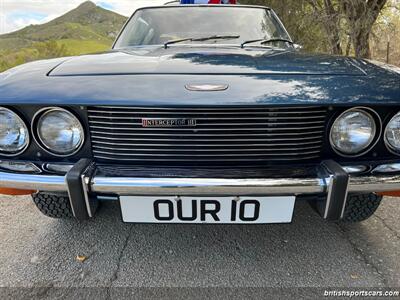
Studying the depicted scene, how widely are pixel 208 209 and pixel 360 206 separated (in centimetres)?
105

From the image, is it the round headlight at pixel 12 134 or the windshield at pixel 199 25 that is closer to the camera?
the round headlight at pixel 12 134

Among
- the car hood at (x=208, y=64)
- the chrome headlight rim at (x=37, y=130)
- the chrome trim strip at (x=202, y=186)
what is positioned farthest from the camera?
the car hood at (x=208, y=64)

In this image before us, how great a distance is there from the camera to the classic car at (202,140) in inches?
65.4

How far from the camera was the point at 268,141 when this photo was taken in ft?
5.74

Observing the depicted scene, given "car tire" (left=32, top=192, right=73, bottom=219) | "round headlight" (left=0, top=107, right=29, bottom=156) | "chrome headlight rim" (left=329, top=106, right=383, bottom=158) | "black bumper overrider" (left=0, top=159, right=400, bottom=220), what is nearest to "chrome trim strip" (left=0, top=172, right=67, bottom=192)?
"black bumper overrider" (left=0, top=159, right=400, bottom=220)

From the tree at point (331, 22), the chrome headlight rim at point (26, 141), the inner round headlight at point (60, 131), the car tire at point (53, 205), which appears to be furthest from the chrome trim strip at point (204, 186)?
the tree at point (331, 22)

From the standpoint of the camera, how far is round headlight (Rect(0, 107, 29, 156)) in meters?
1.76

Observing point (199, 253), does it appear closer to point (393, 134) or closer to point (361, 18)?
point (393, 134)

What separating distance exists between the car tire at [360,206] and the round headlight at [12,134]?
182 cm

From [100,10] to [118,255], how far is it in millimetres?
172978

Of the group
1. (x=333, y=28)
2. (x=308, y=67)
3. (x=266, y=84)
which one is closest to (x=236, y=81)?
(x=266, y=84)

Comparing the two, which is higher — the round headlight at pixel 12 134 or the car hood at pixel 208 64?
the car hood at pixel 208 64

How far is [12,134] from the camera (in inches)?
70.4

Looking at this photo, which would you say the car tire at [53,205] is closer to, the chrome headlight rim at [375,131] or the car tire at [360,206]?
the chrome headlight rim at [375,131]
